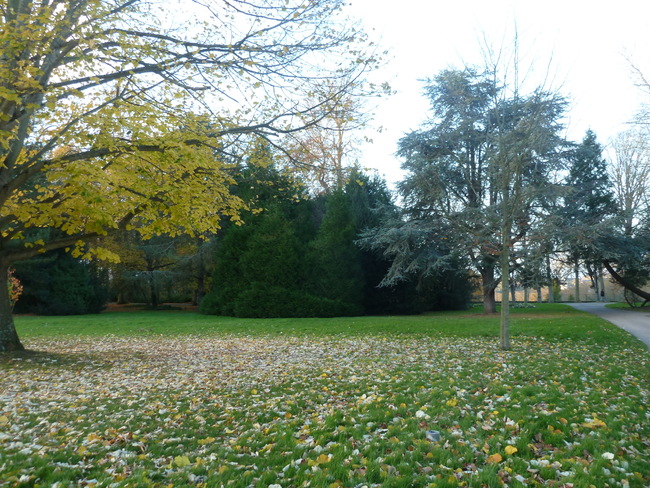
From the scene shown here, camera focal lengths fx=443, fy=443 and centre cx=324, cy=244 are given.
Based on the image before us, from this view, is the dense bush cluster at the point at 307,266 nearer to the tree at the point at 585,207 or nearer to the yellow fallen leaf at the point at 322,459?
the tree at the point at 585,207

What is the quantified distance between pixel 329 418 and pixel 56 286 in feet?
91.8

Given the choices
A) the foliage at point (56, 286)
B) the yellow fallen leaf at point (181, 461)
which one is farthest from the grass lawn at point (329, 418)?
the foliage at point (56, 286)

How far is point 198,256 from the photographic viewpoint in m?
Result: 27.8

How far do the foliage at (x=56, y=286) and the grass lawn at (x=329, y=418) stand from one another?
19.8 m

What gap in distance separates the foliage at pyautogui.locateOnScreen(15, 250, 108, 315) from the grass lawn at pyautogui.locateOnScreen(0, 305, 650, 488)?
1982 centimetres

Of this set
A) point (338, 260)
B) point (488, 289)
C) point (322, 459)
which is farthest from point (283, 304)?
point (322, 459)

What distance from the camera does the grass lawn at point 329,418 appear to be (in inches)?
144

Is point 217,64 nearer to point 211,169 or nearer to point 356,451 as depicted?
point 211,169

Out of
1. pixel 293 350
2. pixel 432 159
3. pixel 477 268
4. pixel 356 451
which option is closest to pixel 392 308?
pixel 477 268

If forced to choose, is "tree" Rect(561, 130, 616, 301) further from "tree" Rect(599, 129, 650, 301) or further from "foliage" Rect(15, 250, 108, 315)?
"foliage" Rect(15, 250, 108, 315)

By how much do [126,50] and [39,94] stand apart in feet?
5.09

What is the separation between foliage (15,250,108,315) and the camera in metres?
26.8

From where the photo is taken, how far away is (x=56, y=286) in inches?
1082

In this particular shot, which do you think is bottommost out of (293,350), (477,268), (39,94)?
(293,350)
